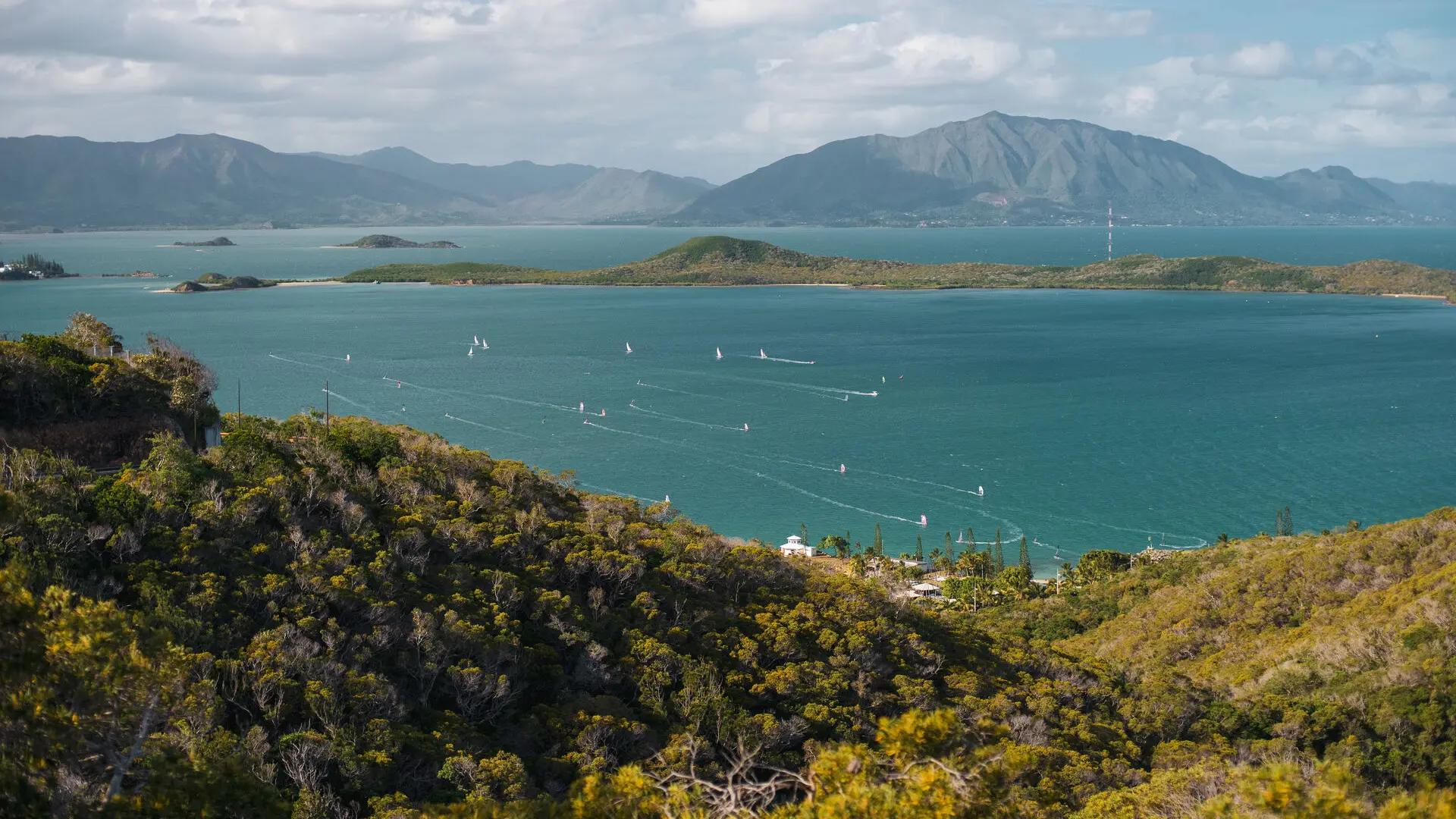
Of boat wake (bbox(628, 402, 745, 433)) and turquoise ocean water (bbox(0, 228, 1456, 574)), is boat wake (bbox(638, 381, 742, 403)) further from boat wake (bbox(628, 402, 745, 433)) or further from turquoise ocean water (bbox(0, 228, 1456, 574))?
boat wake (bbox(628, 402, 745, 433))

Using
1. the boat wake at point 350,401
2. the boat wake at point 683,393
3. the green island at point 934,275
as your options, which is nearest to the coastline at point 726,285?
the green island at point 934,275

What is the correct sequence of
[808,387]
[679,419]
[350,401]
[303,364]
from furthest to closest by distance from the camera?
[303,364] → [808,387] → [350,401] → [679,419]

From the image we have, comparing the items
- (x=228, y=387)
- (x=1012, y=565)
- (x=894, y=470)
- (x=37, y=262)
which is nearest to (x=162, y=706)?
(x=1012, y=565)

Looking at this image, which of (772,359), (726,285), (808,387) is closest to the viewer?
(808,387)

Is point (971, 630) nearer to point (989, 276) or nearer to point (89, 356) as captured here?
point (89, 356)

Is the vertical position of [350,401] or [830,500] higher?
[350,401]

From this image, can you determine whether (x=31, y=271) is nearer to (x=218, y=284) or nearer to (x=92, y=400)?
(x=218, y=284)

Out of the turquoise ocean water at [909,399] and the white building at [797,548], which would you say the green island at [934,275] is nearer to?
the turquoise ocean water at [909,399]

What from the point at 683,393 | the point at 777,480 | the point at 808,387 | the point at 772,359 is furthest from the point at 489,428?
the point at 772,359
